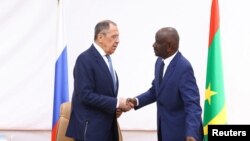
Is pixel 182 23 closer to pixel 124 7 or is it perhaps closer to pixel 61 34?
pixel 124 7

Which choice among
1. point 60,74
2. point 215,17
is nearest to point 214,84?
point 215,17

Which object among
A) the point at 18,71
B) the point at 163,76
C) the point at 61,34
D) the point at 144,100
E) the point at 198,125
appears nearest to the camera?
the point at 198,125

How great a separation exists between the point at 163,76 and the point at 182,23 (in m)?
1.67

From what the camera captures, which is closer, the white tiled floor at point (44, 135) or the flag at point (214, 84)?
the flag at point (214, 84)

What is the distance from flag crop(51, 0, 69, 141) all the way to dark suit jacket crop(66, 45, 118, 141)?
1314mm

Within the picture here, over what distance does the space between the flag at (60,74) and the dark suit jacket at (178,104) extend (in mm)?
1468

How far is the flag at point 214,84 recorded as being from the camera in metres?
3.90

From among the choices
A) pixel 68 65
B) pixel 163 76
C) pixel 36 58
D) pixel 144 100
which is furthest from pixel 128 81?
pixel 163 76

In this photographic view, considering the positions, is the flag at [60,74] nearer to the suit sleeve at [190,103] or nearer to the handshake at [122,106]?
the handshake at [122,106]

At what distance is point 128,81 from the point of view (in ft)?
15.1

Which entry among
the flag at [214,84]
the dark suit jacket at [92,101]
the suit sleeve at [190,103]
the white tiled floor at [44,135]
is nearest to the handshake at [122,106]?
the dark suit jacket at [92,101]

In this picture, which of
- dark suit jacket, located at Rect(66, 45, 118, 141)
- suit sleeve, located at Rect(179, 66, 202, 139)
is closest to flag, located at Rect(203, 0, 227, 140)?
suit sleeve, located at Rect(179, 66, 202, 139)

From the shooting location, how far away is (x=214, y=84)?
394 centimetres

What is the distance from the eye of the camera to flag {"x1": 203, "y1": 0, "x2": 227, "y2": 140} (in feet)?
12.8
